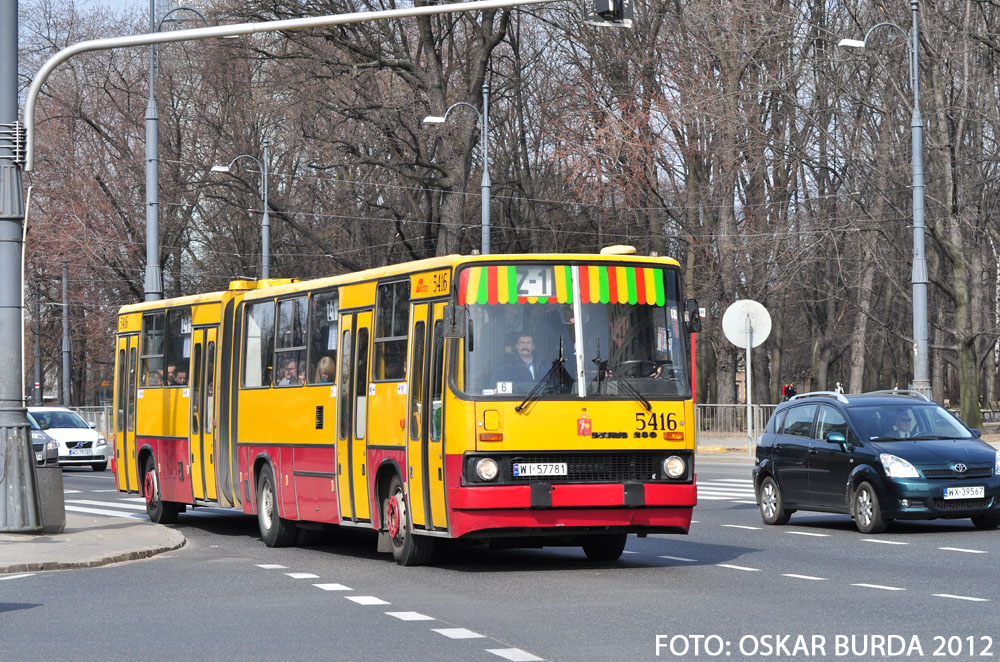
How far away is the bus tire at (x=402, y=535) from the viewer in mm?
16062

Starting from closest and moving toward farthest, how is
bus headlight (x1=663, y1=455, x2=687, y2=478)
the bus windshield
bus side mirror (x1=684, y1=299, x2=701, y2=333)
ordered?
the bus windshield < bus headlight (x1=663, y1=455, x2=687, y2=478) < bus side mirror (x1=684, y1=299, x2=701, y2=333)

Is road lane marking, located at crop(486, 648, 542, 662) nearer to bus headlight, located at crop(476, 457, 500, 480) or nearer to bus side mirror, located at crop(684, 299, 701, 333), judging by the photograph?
bus headlight, located at crop(476, 457, 500, 480)

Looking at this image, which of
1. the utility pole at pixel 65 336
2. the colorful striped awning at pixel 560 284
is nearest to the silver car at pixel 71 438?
the utility pole at pixel 65 336

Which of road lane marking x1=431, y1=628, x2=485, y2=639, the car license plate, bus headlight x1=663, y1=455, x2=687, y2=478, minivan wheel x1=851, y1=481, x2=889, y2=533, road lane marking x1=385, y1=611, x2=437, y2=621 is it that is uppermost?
bus headlight x1=663, y1=455, x2=687, y2=478

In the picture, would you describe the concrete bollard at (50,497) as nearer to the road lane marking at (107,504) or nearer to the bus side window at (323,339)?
the bus side window at (323,339)

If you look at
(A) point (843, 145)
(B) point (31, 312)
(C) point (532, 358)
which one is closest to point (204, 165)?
(B) point (31, 312)

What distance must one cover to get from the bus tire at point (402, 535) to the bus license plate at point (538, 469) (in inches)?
59.1

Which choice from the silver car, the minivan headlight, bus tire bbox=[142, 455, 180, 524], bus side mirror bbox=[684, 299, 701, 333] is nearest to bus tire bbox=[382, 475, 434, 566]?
bus side mirror bbox=[684, 299, 701, 333]

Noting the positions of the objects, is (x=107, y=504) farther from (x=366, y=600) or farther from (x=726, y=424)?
(x=726, y=424)

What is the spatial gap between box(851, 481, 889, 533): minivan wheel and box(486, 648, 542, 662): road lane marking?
10.1m

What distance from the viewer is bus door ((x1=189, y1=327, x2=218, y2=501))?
21.5 metres

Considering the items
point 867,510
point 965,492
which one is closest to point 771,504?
point 867,510

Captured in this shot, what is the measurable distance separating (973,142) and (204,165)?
1029 inches

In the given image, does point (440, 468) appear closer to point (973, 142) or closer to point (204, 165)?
point (973, 142)
